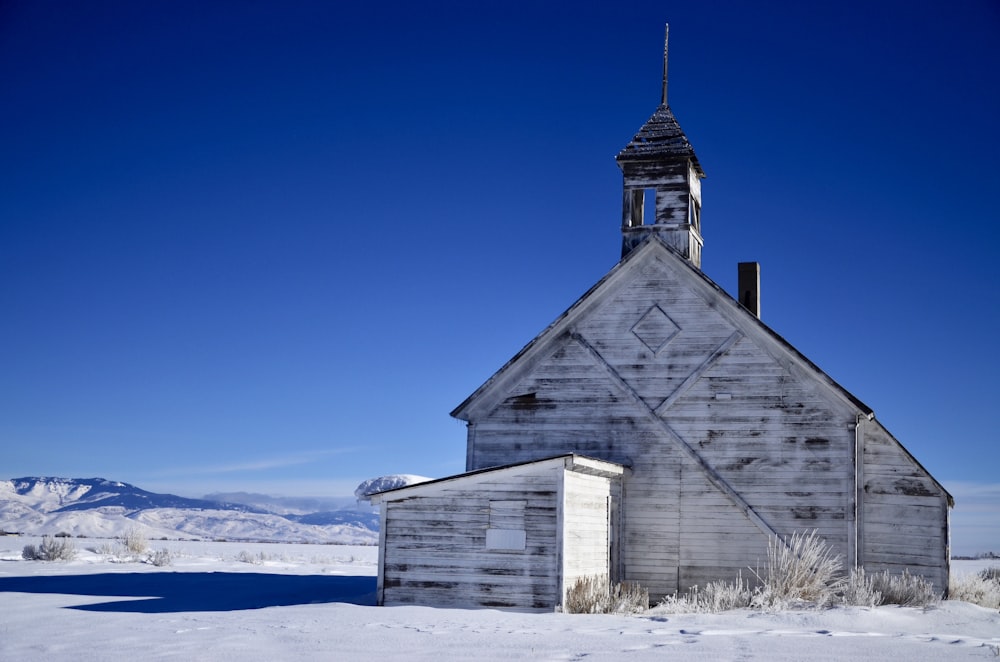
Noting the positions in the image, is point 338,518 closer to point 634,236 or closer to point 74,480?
point 74,480

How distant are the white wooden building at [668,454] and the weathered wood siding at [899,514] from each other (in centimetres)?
3

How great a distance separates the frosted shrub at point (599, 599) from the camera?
54.3 feet

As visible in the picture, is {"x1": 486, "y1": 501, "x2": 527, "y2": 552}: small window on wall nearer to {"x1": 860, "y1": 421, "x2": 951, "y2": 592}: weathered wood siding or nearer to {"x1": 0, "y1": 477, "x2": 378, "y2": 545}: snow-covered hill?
{"x1": 860, "y1": 421, "x2": 951, "y2": 592}: weathered wood siding

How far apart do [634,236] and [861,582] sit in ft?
27.7

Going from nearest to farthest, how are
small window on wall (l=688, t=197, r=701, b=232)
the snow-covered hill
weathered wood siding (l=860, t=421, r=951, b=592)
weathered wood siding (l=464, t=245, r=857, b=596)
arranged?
weathered wood siding (l=860, t=421, r=951, b=592), weathered wood siding (l=464, t=245, r=857, b=596), small window on wall (l=688, t=197, r=701, b=232), the snow-covered hill

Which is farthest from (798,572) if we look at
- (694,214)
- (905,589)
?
(694,214)

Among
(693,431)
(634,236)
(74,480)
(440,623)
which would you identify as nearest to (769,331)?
(693,431)

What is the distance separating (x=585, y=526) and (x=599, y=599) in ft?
4.25

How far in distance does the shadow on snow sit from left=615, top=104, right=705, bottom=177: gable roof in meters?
11.0

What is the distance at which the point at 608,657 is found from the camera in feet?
36.4

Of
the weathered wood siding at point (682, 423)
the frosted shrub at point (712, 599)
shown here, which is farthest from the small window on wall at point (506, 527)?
the weathered wood siding at point (682, 423)

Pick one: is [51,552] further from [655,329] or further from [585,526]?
[655,329]

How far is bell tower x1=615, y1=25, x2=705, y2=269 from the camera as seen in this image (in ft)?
72.2

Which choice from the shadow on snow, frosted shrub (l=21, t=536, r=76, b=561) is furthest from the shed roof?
frosted shrub (l=21, t=536, r=76, b=561)
